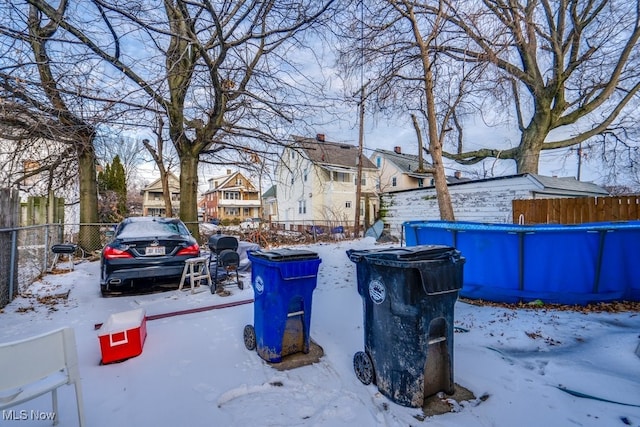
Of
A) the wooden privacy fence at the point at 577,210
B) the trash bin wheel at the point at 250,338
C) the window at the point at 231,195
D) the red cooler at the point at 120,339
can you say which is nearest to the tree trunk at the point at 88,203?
the red cooler at the point at 120,339

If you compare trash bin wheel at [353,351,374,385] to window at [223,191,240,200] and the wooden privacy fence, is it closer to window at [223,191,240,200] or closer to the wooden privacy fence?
the wooden privacy fence

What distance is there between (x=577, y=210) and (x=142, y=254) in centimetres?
1142

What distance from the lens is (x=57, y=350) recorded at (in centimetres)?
183

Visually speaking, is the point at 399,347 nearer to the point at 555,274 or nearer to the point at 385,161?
the point at 555,274

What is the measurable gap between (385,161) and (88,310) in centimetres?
2722

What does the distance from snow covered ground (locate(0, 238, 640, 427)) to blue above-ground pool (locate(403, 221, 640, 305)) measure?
431mm

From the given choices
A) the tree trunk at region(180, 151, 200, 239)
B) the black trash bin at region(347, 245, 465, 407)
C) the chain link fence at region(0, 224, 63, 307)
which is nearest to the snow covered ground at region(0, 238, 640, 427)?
the black trash bin at region(347, 245, 465, 407)

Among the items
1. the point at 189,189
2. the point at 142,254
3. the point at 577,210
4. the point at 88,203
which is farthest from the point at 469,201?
the point at 88,203

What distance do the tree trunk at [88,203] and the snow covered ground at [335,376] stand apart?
589cm

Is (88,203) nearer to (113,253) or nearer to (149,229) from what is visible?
(149,229)

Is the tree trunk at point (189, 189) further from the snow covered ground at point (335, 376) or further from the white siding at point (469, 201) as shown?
the white siding at point (469, 201)

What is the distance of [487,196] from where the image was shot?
37.9ft

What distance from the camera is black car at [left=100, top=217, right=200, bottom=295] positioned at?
528 cm

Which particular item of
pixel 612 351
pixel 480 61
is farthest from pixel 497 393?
pixel 480 61
